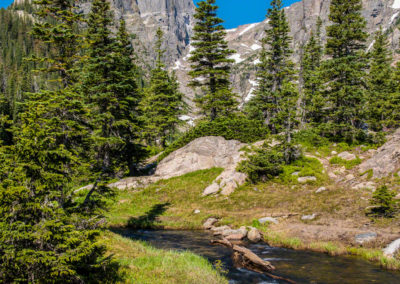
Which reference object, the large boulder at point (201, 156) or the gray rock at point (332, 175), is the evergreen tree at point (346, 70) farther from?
the large boulder at point (201, 156)

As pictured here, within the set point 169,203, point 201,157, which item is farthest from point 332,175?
point 169,203

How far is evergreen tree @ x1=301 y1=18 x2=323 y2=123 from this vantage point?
3298 cm

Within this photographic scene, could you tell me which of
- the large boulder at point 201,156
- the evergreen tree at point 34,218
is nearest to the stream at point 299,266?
the evergreen tree at point 34,218

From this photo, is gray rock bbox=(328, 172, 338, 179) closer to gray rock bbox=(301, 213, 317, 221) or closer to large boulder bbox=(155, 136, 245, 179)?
gray rock bbox=(301, 213, 317, 221)

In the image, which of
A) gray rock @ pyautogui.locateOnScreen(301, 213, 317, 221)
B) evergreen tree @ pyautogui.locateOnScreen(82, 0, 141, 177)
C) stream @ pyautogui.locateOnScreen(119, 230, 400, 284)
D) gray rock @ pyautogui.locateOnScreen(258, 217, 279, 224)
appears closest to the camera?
stream @ pyautogui.locateOnScreen(119, 230, 400, 284)

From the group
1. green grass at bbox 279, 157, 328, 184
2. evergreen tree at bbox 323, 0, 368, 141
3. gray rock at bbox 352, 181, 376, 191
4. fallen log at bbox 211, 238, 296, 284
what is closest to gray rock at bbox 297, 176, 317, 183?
green grass at bbox 279, 157, 328, 184

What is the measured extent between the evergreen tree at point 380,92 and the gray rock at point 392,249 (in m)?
25.0

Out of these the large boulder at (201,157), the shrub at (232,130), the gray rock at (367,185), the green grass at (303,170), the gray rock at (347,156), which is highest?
the shrub at (232,130)

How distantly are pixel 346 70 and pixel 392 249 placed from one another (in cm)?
2004

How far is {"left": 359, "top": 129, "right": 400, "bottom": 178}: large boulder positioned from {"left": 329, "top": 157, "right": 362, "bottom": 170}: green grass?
3.23 feet

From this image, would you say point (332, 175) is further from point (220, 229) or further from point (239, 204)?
point (220, 229)

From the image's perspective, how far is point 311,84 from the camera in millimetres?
39375

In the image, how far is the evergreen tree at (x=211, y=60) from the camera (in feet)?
99.9

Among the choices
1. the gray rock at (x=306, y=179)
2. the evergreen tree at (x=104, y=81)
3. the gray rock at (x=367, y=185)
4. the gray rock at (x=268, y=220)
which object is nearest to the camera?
the gray rock at (x=268, y=220)
